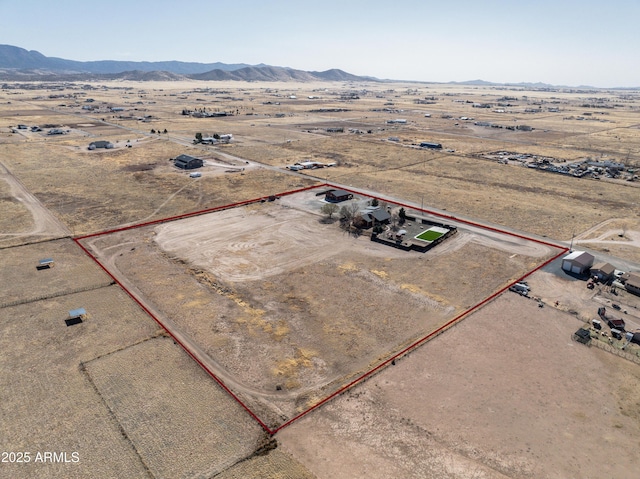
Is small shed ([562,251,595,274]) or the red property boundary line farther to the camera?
small shed ([562,251,595,274])

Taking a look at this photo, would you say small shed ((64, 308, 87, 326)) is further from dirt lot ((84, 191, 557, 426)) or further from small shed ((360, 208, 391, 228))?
small shed ((360, 208, 391, 228))

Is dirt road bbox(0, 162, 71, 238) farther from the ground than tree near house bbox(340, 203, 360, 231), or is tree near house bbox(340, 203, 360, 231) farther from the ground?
tree near house bbox(340, 203, 360, 231)

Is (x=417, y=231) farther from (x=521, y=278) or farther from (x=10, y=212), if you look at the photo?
(x=10, y=212)

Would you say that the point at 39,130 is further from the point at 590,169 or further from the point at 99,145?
the point at 590,169

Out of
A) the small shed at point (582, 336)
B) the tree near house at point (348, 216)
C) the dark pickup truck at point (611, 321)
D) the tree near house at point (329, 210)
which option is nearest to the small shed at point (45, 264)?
the tree near house at point (329, 210)

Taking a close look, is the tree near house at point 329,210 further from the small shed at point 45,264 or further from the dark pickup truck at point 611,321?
the small shed at point 45,264

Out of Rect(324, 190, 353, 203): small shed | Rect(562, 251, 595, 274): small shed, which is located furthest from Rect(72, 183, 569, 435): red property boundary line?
Rect(324, 190, 353, 203): small shed
